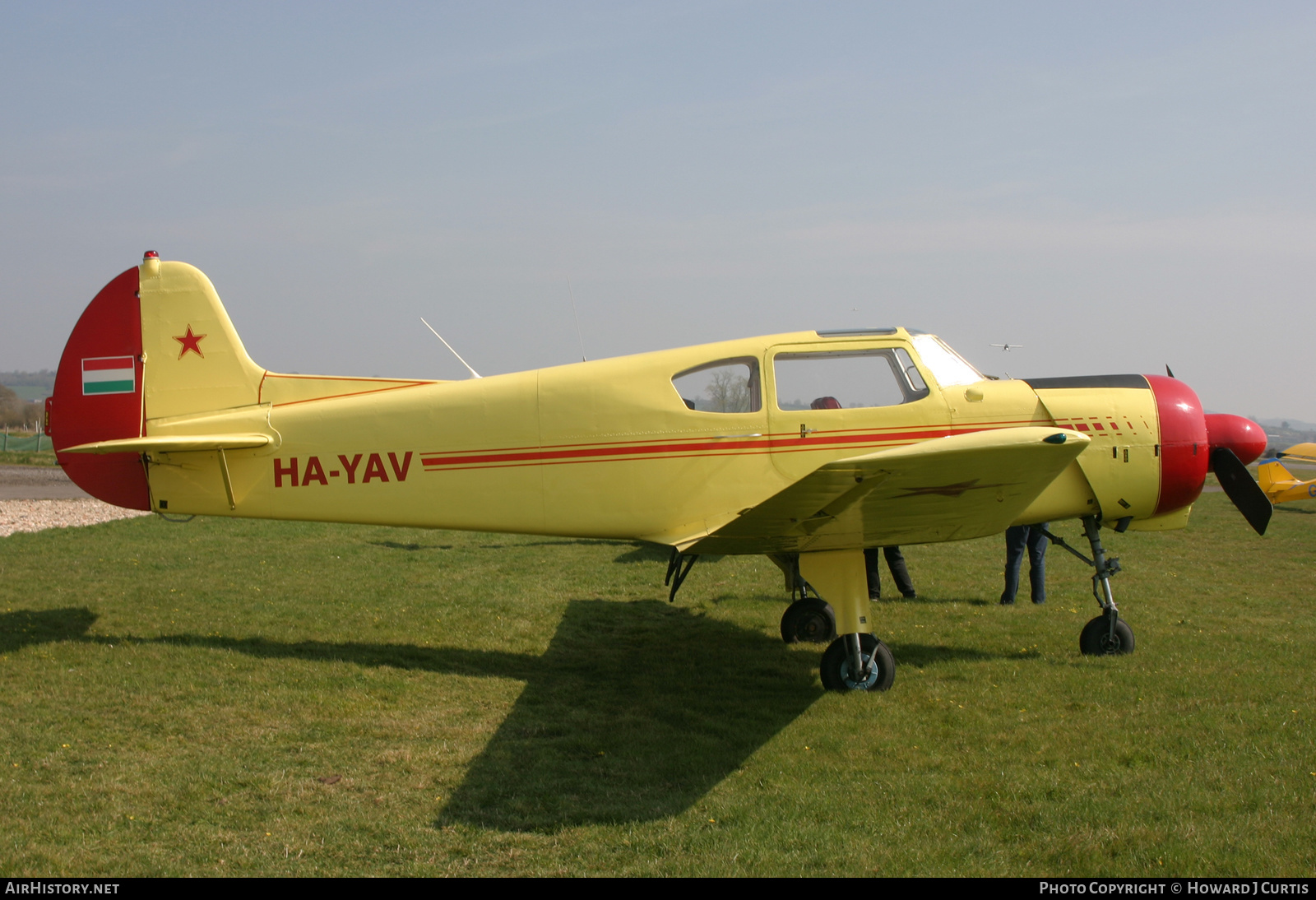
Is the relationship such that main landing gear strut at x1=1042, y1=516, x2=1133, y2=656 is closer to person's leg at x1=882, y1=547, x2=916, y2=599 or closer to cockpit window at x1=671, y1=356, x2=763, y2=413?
person's leg at x1=882, y1=547, x2=916, y2=599

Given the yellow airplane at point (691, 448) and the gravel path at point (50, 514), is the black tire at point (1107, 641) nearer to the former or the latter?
the yellow airplane at point (691, 448)

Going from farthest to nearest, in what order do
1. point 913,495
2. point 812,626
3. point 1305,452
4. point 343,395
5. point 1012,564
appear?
point 1305,452 → point 1012,564 → point 812,626 → point 343,395 → point 913,495

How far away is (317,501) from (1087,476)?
577 cm

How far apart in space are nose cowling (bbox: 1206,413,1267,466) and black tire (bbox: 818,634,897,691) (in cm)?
308

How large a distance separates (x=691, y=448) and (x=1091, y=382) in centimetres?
311

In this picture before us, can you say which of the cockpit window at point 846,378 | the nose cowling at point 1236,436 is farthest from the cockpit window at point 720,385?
the nose cowling at point 1236,436

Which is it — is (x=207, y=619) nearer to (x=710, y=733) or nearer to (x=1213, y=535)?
(x=710, y=733)

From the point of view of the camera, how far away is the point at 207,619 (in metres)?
8.01

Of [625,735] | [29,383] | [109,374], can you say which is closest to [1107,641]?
[625,735]

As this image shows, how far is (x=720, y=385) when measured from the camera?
255 inches

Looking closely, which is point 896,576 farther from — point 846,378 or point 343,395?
point 343,395

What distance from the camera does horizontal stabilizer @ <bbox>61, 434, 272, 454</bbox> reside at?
642cm

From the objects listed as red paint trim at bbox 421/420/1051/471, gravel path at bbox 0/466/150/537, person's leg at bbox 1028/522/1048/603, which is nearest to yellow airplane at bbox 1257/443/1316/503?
person's leg at bbox 1028/522/1048/603

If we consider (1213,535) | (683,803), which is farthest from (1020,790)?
(1213,535)
